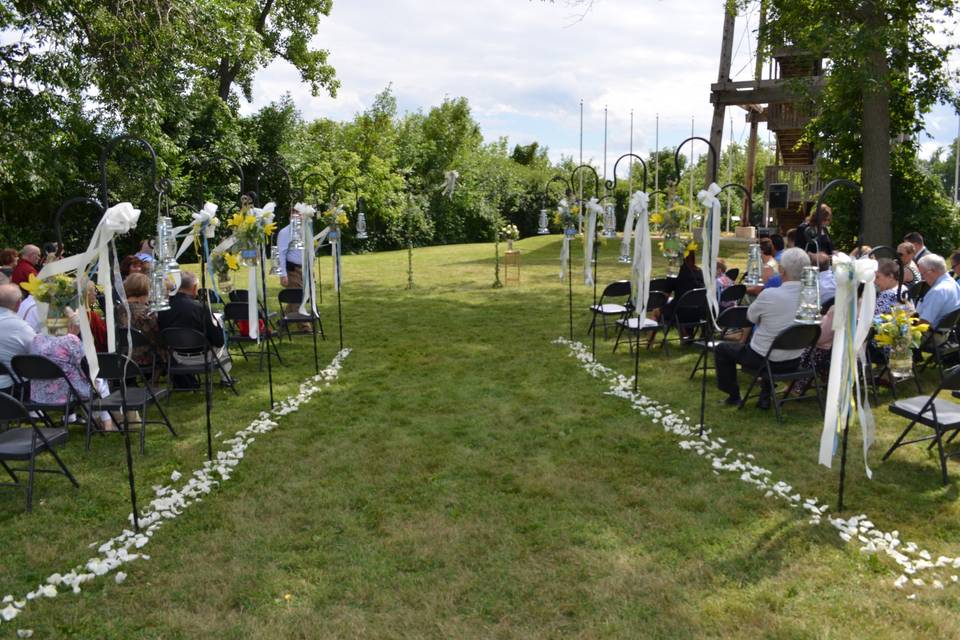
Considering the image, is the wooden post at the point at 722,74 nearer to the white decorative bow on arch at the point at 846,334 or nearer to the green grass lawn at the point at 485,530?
the green grass lawn at the point at 485,530

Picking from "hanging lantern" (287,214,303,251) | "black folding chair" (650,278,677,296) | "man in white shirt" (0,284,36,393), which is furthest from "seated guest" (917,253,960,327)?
"man in white shirt" (0,284,36,393)

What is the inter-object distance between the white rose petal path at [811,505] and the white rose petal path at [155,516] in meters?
3.62

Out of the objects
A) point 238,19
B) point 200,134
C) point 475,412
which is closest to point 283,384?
point 475,412

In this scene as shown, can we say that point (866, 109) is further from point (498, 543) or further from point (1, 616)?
point (1, 616)

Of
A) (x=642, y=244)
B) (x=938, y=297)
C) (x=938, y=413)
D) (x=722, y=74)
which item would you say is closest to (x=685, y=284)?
(x=642, y=244)

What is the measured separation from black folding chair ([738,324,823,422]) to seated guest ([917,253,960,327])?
4.65ft

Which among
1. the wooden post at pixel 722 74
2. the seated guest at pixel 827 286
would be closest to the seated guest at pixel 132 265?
the seated guest at pixel 827 286

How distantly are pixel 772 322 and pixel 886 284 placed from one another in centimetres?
109

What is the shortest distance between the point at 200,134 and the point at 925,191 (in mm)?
20957

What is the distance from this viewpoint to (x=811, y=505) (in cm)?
479

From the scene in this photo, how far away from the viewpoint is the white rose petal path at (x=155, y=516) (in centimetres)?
389

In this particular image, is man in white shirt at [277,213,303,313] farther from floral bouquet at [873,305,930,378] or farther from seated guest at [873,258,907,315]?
floral bouquet at [873,305,930,378]

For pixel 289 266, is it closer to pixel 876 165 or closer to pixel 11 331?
pixel 11 331

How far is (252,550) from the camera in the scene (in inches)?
170
